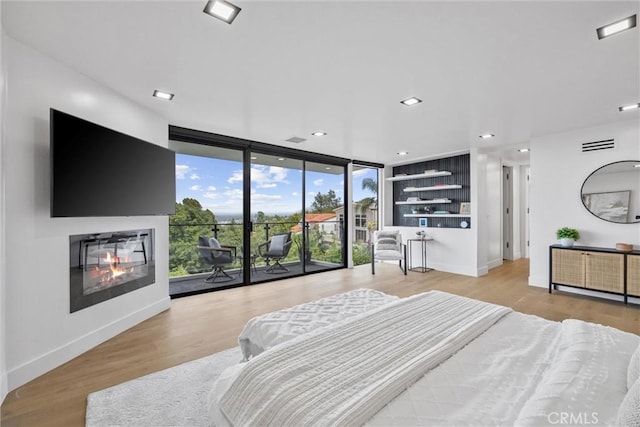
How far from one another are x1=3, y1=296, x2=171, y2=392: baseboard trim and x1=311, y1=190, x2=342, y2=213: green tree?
11.4 feet

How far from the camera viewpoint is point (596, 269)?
393 cm

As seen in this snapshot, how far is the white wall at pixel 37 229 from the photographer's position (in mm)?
2082

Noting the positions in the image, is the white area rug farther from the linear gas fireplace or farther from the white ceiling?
the white ceiling

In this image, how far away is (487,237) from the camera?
20.2ft

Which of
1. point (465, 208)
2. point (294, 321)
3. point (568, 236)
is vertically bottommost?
point (294, 321)

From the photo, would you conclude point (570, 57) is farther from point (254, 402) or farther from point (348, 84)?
point (254, 402)

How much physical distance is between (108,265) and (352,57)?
305 centimetres

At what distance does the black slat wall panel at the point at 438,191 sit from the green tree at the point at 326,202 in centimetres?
182

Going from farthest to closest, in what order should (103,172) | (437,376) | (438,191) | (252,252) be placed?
(438,191) < (252,252) < (103,172) < (437,376)

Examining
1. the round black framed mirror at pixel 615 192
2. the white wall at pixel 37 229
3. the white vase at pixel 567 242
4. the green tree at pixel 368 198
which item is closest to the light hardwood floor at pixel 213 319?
the white wall at pixel 37 229

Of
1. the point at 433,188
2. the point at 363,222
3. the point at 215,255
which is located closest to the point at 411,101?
the point at 433,188

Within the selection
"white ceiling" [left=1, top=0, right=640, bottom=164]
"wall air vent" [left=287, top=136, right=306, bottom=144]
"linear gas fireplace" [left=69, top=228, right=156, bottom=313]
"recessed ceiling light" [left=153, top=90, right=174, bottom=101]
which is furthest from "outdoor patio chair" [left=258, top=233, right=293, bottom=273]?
"recessed ceiling light" [left=153, top=90, right=174, bottom=101]

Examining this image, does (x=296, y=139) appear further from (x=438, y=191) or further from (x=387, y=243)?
(x=438, y=191)

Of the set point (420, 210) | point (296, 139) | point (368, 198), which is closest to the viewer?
point (296, 139)
